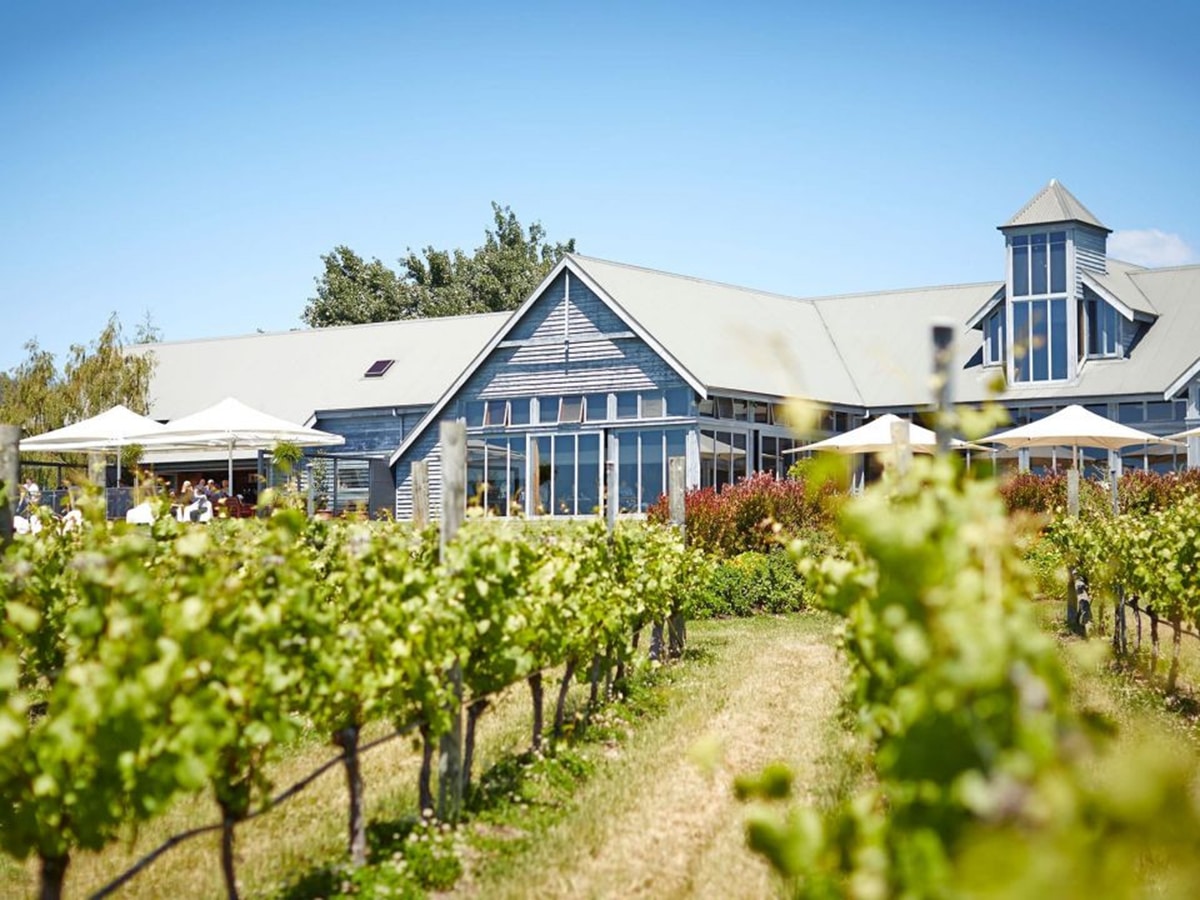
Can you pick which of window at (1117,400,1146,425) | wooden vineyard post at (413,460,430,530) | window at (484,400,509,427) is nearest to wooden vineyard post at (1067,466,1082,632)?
wooden vineyard post at (413,460,430,530)

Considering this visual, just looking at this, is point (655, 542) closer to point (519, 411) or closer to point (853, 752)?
point (853, 752)

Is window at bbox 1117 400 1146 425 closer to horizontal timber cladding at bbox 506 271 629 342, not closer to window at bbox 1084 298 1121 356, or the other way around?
window at bbox 1084 298 1121 356

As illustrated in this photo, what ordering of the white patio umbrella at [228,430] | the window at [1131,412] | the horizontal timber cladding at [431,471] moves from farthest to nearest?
1. the horizontal timber cladding at [431,471]
2. the window at [1131,412]
3. the white patio umbrella at [228,430]

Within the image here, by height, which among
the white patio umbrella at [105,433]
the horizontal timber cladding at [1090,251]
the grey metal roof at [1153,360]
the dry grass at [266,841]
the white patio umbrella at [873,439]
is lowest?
the dry grass at [266,841]

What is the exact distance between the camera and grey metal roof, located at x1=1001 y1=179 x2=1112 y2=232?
30.3 meters

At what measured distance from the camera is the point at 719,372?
2919 cm

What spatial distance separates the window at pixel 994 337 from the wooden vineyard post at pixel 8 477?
26193mm

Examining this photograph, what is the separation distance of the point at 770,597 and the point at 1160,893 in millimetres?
13185

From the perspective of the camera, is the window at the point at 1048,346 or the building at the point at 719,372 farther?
the window at the point at 1048,346

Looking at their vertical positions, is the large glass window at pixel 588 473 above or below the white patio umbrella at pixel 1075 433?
below

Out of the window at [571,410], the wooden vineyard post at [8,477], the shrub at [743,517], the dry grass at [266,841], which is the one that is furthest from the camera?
the window at [571,410]

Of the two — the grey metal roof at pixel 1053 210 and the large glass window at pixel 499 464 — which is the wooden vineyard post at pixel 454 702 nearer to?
the large glass window at pixel 499 464

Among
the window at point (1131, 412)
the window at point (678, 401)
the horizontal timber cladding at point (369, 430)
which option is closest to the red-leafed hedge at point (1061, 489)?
the window at point (1131, 412)

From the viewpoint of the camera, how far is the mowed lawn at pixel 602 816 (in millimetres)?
6777
